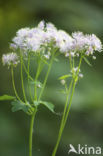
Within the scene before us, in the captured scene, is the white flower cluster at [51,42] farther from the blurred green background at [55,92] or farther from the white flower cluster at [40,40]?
the blurred green background at [55,92]

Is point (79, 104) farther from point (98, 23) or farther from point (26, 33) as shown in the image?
point (26, 33)

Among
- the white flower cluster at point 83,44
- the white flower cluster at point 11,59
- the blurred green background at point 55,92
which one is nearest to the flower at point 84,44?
the white flower cluster at point 83,44

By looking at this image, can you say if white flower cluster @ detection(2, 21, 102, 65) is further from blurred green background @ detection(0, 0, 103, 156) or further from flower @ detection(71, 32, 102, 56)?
blurred green background @ detection(0, 0, 103, 156)

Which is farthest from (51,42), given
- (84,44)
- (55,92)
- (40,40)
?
(55,92)

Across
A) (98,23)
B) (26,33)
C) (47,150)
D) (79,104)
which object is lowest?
(47,150)

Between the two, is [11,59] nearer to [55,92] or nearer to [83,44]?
[83,44]

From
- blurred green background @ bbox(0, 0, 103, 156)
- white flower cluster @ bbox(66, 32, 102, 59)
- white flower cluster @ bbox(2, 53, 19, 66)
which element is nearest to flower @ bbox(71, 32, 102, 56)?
white flower cluster @ bbox(66, 32, 102, 59)

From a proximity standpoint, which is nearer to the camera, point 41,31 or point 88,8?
point 41,31

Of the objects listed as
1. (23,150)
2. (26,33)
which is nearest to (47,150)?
(23,150)
